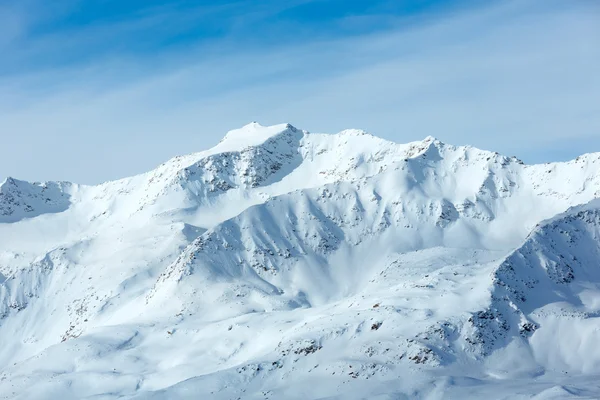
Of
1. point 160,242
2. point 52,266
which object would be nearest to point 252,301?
point 160,242

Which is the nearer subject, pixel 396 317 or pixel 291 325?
pixel 396 317

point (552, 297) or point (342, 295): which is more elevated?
point (552, 297)

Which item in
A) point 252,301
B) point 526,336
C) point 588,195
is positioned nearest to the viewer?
point 526,336

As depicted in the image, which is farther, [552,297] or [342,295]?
[342,295]

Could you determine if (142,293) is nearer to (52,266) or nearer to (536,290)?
(52,266)

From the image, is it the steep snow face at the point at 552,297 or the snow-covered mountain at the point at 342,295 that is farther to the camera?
the steep snow face at the point at 552,297

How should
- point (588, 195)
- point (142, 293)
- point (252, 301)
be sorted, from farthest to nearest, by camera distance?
point (588, 195) < point (142, 293) < point (252, 301)

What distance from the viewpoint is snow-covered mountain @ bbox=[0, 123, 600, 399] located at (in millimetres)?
86562

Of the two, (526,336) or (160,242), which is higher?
(160,242)

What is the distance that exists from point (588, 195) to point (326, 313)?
282ft

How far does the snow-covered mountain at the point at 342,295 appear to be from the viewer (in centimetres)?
8656

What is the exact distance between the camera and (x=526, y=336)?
9294 cm

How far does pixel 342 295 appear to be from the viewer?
14800cm

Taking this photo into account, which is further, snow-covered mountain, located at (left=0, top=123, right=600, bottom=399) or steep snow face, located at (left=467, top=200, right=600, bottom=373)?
steep snow face, located at (left=467, top=200, right=600, bottom=373)
